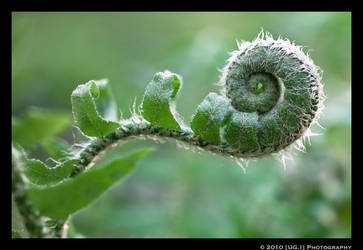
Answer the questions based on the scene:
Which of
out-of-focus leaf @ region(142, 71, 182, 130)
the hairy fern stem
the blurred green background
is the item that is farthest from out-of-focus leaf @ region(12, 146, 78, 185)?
the blurred green background

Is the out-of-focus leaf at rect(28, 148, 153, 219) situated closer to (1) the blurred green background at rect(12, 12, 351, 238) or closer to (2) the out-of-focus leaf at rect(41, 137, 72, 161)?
(2) the out-of-focus leaf at rect(41, 137, 72, 161)

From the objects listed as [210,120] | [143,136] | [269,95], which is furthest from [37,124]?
[269,95]

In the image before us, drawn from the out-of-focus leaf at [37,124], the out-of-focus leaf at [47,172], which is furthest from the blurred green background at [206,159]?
the out-of-focus leaf at [37,124]

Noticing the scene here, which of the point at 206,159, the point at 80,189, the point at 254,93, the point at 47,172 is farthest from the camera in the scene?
the point at 206,159

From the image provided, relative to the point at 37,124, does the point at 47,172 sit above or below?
below

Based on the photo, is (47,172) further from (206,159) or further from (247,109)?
(206,159)

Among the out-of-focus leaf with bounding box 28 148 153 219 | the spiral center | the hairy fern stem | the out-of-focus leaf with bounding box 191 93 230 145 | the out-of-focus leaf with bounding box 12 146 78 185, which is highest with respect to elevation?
the spiral center

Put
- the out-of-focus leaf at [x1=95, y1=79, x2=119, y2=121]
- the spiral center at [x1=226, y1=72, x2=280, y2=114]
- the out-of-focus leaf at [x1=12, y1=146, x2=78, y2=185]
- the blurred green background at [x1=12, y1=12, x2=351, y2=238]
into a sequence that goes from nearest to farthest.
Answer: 1. the out-of-focus leaf at [x1=12, y1=146, x2=78, y2=185]
2. the spiral center at [x1=226, y1=72, x2=280, y2=114]
3. the out-of-focus leaf at [x1=95, y1=79, x2=119, y2=121]
4. the blurred green background at [x1=12, y1=12, x2=351, y2=238]

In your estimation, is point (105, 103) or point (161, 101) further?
point (105, 103)
